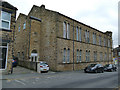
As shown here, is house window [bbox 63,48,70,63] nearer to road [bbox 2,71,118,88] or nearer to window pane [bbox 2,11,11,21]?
road [bbox 2,71,118,88]

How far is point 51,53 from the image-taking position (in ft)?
57.1

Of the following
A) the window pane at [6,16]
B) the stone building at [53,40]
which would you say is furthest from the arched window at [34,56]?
the window pane at [6,16]

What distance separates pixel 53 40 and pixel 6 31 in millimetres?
7718

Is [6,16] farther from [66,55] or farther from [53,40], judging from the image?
[66,55]

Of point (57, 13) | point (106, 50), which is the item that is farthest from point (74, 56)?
point (106, 50)

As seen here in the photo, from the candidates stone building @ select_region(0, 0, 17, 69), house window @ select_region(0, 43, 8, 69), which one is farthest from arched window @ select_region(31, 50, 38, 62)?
house window @ select_region(0, 43, 8, 69)

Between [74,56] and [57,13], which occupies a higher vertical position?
[57,13]

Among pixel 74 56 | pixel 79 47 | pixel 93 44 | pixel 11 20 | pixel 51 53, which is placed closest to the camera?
pixel 11 20

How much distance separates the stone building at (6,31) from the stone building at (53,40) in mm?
4867

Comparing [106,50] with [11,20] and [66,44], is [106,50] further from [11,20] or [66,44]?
[11,20]

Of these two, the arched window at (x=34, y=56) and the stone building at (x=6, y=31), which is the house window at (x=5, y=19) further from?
the arched window at (x=34, y=56)

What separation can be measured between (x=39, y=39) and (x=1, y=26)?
9.73 m

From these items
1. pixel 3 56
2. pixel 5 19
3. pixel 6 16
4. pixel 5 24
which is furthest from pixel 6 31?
pixel 3 56

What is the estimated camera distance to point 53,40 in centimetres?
1744
